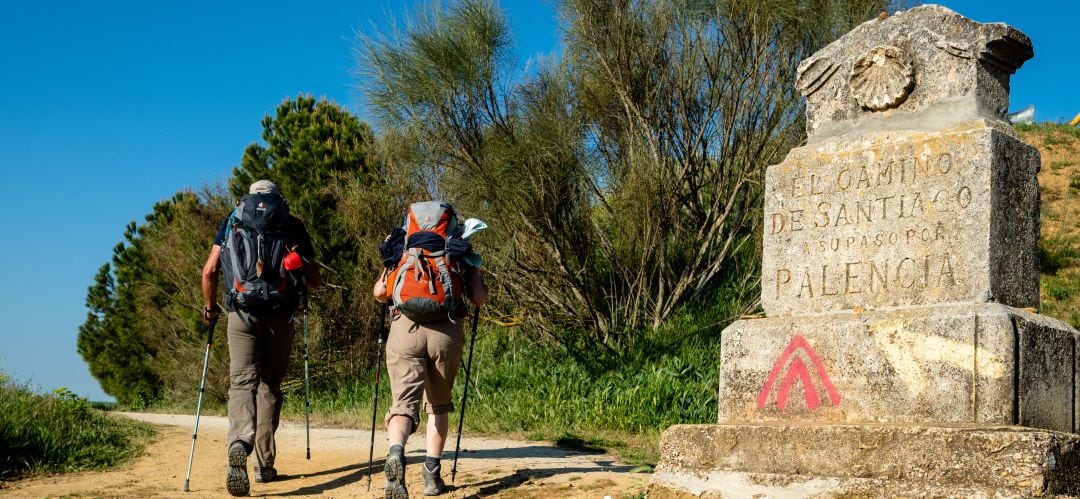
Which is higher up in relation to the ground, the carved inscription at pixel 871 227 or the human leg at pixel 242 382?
the carved inscription at pixel 871 227

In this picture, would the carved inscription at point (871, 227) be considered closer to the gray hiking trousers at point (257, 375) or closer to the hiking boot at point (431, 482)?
the hiking boot at point (431, 482)

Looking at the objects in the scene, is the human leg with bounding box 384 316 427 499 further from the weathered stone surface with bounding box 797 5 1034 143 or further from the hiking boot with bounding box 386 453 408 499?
the weathered stone surface with bounding box 797 5 1034 143

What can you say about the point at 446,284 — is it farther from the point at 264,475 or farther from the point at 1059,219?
the point at 1059,219

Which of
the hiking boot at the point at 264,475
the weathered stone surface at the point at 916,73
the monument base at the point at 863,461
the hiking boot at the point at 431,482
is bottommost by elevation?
the hiking boot at the point at 264,475

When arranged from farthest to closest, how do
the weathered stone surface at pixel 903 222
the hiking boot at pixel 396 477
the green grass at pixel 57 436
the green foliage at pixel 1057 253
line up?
the green foliage at pixel 1057 253 → the green grass at pixel 57 436 → the hiking boot at pixel 396 477 → the weathered stone surface at pixel 903 222

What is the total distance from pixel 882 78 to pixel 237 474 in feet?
13.7

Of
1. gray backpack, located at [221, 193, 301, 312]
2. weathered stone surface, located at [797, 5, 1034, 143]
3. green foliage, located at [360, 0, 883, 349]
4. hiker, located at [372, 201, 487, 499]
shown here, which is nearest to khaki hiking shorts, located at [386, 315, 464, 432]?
hiker, located at [372, 201, 487, 499]

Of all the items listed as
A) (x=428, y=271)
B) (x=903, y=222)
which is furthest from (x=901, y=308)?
(x=428, y=271)

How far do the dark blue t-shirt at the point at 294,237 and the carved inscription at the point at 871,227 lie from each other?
293cm

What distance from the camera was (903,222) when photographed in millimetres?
4859

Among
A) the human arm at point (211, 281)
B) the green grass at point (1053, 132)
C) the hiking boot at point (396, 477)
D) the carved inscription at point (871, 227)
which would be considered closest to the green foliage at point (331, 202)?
the human arm at point (211, 281)

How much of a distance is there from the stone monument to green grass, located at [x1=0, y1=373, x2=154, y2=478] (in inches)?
186

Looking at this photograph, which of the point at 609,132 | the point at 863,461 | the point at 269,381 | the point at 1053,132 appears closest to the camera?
the point at 863,461

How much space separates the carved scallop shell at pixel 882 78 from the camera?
16.5 ft
